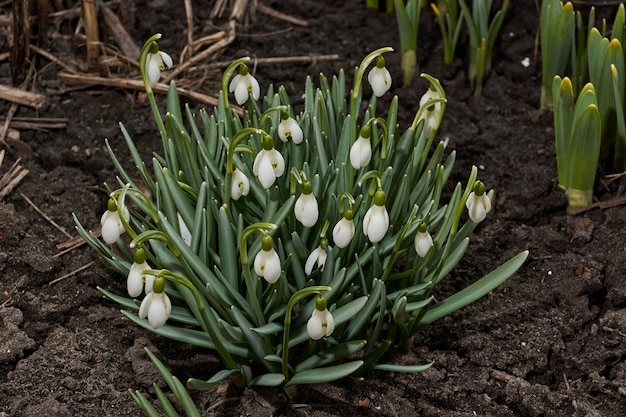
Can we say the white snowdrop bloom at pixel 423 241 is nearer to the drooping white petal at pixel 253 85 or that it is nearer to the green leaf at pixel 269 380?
the green leaf at pixel 269 380

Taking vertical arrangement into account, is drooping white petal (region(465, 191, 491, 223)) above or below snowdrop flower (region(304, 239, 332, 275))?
above

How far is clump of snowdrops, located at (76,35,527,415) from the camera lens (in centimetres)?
220

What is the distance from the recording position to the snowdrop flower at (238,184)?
228cm

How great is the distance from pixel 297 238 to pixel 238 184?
0.19 metres

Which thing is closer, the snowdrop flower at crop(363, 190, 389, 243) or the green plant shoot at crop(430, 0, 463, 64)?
the snowdrop flower at crop(363, 190, 389, 243)

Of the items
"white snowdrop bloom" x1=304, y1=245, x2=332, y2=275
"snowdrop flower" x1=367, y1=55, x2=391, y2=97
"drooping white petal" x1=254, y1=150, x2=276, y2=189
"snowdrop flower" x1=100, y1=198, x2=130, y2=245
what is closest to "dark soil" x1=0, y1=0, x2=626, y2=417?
"white snowdrop bloom" x1=304, y1=245, x2=332, y2=275

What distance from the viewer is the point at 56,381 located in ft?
7.89

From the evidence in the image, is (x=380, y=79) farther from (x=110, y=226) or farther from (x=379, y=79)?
(x=110, y=226)

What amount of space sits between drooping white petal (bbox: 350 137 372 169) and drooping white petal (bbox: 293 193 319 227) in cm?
17

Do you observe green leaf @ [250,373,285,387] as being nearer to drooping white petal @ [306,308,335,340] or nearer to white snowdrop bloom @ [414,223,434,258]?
drooping white petal @ [306,308,335,340]

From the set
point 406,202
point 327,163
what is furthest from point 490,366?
point 327,163

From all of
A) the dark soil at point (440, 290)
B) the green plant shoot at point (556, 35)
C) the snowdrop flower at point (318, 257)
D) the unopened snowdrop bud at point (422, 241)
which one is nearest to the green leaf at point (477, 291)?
the dark soil at point (440, 290)

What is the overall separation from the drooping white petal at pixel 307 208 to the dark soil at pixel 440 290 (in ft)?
1.81

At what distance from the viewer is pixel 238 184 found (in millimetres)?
2285
